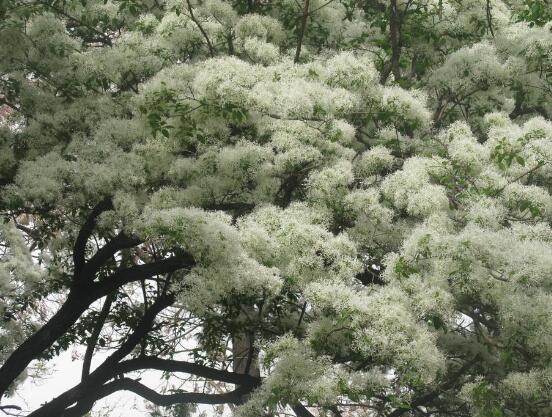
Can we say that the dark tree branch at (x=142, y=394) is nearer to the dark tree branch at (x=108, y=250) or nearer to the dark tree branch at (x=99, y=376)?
the dark tree branch at (x=99, y=376)

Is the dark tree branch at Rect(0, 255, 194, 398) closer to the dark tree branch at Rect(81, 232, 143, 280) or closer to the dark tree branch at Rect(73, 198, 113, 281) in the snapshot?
the dark tree branch at Rect(81, 232, 143, 280)

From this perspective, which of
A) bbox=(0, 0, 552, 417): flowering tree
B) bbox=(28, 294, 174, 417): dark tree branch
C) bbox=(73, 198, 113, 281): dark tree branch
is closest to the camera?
bbox=(0, 0, 552, 417): flowering tree

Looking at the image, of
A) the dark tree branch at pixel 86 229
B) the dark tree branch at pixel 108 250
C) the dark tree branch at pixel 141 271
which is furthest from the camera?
the dark tree branch at pixel 108 250

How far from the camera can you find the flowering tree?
5250 millimetres

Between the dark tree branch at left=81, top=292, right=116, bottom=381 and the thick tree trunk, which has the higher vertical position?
the dark tree branch at left=81, top=292, right=116, bottom=381

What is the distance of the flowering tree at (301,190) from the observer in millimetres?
5250

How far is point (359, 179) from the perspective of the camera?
6719mm

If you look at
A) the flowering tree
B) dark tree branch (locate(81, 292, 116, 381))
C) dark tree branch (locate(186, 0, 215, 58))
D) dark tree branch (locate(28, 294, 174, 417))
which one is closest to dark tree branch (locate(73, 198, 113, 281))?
the flowering tree

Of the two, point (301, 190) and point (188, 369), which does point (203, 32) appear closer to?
point (301, 190)

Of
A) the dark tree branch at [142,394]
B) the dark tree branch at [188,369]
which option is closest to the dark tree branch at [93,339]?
the dark tree branch at [142,394]

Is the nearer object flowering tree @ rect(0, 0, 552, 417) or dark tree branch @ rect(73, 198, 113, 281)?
flowering tree @ rect(0, 0, 552, 417)

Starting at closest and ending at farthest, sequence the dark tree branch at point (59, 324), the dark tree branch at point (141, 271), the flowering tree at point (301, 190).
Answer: the flowering tree at point (301, 190), the dark tree branch at point (141, 271), the dark tree branch at point (59, 324)

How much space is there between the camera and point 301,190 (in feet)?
22.6

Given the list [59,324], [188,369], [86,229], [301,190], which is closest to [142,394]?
[188,369]
